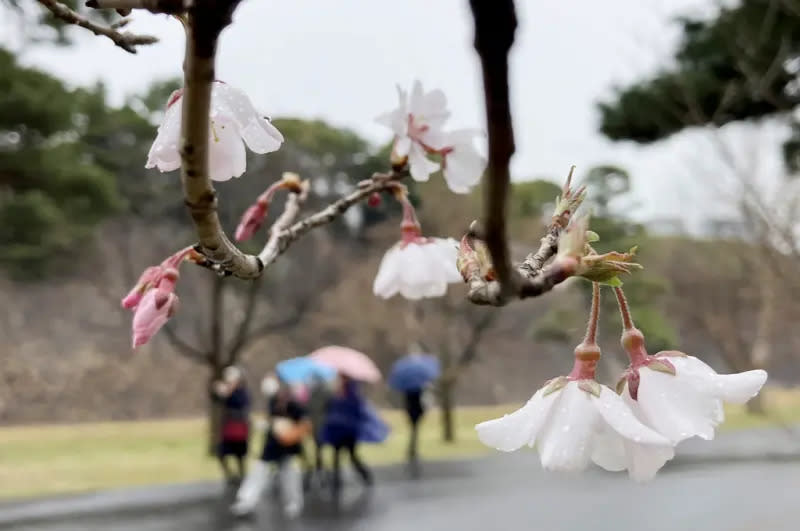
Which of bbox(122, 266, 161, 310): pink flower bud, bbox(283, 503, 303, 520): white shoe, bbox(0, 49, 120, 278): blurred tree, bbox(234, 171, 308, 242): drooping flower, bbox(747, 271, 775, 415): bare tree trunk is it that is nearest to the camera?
bbox(122, 266, 161, 310): pink flower bud

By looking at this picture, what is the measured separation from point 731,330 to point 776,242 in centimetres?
312

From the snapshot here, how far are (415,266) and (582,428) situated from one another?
1.06ft

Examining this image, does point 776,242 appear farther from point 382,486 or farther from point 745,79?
point 382,486

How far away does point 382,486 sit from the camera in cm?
615

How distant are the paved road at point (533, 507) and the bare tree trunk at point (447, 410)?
2839 millimetres

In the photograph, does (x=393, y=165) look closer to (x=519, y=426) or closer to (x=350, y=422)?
(x=519, y=426)

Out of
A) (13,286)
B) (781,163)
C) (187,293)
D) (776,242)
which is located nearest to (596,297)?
(776,242)

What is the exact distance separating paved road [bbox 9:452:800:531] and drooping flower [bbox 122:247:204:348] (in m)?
3.81

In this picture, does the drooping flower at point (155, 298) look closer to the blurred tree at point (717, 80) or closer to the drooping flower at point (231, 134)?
the drooping flower at point (231, 134)

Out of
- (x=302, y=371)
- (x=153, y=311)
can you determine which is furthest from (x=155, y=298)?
(x=302, y=371)

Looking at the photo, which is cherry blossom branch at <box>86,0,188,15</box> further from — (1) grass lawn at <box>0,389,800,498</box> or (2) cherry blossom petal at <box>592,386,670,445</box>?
(1) grass lawn at <box>0,389,800,498</box>

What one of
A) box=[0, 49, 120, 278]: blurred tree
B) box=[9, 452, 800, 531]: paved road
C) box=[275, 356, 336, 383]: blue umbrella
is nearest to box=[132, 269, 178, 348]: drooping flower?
box=[9, 452, 800, 531]: paved road

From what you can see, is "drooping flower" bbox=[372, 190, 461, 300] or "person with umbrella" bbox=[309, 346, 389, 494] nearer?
"drooping flower" bbox=[372, 190, 461, 300]

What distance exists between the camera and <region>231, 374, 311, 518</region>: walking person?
471 cm
